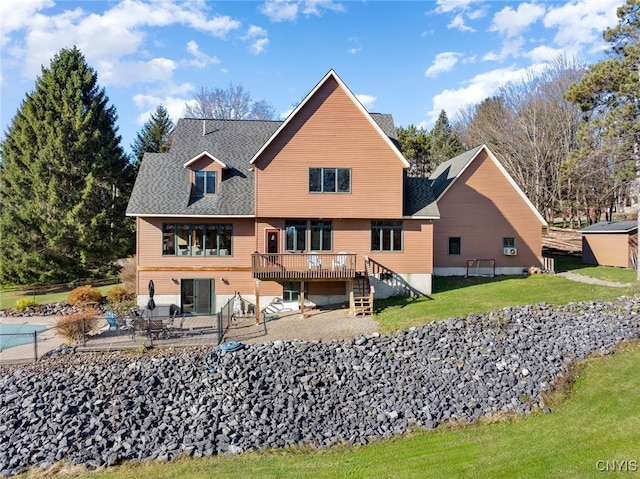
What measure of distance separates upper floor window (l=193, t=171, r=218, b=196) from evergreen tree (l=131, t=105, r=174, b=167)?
1021 inches

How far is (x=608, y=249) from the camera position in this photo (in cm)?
2478

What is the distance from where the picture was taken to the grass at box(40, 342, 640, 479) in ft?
25.3

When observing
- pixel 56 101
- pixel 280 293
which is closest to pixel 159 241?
pixel 280 293

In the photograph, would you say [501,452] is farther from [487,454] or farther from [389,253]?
[389,253]

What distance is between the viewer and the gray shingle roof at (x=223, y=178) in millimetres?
18156

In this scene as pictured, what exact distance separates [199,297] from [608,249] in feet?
79.0

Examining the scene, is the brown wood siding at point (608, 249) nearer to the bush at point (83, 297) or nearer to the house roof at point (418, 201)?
the house roof at point (418, 201)

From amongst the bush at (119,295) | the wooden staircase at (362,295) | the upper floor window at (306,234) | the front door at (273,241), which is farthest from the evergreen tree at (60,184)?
the wooden staircase at (362,295)

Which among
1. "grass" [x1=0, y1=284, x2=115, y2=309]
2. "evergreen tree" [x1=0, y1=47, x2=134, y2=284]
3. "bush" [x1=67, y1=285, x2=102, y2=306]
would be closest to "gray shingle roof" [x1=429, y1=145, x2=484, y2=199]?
"bush" [x1=67, y1=285, x2=102, y2=306]

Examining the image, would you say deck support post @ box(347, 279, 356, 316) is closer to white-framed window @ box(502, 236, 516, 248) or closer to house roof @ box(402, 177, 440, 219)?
house roof @ box(402, 177, 440, 219)

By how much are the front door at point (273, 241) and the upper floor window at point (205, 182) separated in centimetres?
341

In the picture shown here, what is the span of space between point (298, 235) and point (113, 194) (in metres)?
18.1

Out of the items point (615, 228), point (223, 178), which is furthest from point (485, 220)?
point (223, 178)

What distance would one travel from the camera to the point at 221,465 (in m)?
8.59
